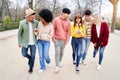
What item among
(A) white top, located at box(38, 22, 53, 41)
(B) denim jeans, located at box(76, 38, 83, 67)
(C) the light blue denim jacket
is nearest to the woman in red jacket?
(B) denim jeans, located at box(76, 38, 83, 67)

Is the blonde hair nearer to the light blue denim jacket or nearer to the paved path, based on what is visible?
the paved path

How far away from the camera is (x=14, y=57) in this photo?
1048 centimetres

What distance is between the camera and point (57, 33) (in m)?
7.81

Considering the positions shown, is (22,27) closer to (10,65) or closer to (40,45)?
(40,45)

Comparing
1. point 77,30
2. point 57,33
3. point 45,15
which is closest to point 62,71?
point 57,33

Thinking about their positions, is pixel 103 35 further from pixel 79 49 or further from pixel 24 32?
pixel 24 32

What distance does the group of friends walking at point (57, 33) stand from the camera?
7.41 metres

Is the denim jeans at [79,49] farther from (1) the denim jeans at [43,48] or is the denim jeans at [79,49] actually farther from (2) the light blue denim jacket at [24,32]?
(2) the light blue denim jacket at [24,32]

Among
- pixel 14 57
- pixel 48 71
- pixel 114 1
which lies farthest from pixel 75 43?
pixel 114 1

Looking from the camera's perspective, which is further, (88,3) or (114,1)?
(88,3)

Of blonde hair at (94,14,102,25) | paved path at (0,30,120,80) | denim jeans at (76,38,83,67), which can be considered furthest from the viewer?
blonde hair at (94,14,102,25)

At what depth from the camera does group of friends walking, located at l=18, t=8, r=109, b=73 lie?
7.41 m

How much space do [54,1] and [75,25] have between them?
166 feet

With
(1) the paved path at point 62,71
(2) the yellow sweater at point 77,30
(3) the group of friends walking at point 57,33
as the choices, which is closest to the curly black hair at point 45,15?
(3) the group of friends walking at point 57,33
